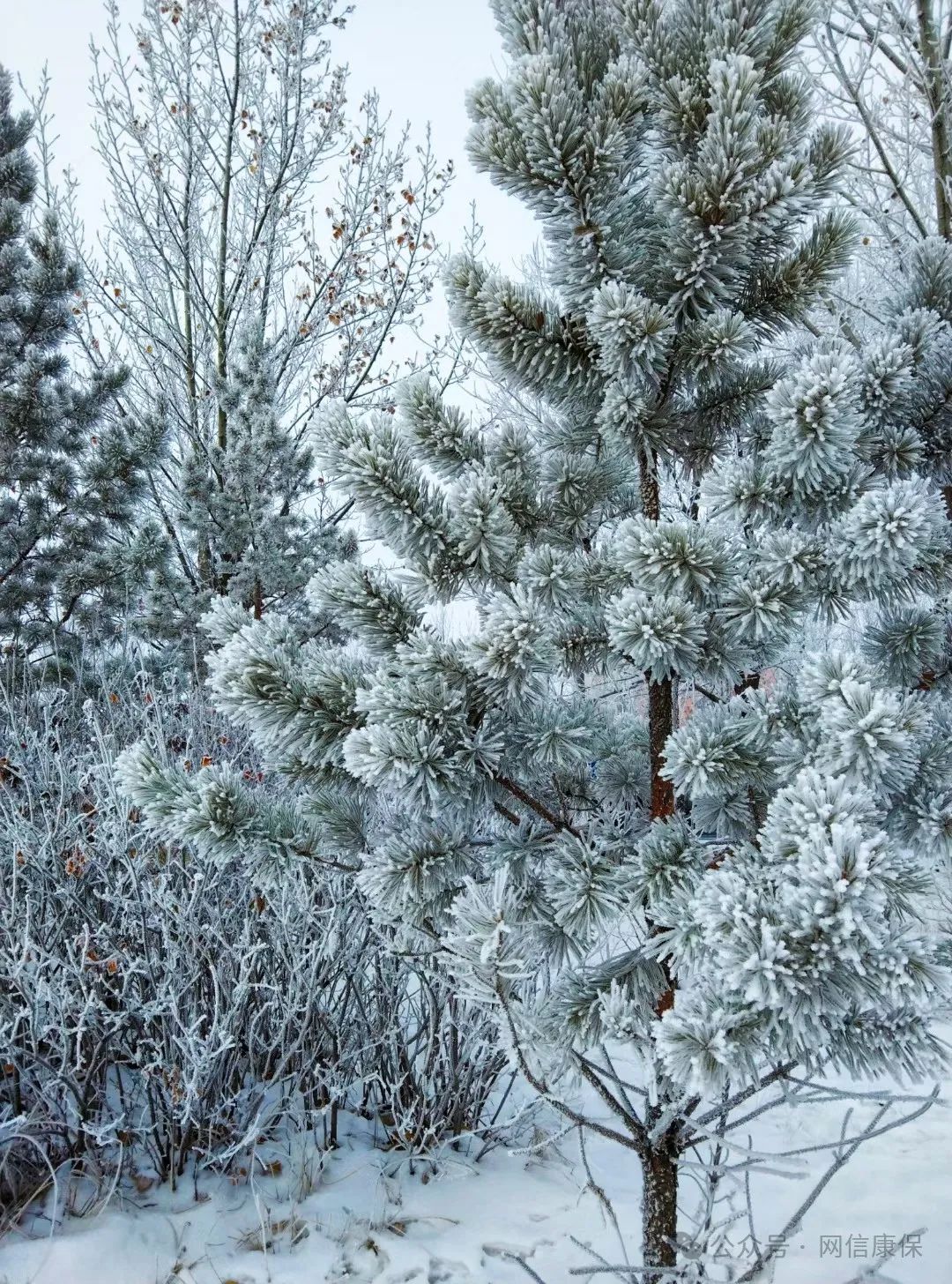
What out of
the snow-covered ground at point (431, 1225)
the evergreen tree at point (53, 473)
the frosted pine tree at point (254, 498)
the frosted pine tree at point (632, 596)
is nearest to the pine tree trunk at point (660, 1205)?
the frosted pine tree at point (632, 596)

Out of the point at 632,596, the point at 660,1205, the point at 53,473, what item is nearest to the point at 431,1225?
the point at 660,1205

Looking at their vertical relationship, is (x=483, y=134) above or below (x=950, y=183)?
below

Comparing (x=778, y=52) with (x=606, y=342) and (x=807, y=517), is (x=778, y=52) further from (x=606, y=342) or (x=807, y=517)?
(x=807, y=517)

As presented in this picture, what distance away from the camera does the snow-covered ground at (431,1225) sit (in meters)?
2.48

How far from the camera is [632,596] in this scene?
4.71 ft

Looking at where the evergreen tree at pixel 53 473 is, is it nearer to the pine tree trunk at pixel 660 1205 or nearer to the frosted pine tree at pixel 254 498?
the frosted pine tree at pixel 254 498

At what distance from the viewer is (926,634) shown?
161 cm

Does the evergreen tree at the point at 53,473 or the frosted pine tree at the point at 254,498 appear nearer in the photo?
the frosted pine tree at the point at 254,498

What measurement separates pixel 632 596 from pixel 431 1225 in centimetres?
251

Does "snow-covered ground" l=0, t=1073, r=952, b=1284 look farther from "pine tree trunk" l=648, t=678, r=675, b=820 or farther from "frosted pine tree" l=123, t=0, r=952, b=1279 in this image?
"pine tree trunk" l=648, t=678, r=675, b=820

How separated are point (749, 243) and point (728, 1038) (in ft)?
4.61

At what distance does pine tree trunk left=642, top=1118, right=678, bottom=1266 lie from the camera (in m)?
1.84

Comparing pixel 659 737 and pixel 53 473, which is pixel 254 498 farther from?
pixel 659 737

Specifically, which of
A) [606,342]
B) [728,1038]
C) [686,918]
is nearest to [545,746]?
[686,918]
